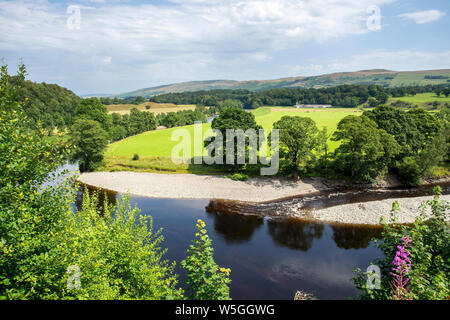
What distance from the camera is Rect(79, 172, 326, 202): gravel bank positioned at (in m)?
38.4

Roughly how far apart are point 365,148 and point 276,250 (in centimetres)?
2204

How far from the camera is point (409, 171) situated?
38.8 meters

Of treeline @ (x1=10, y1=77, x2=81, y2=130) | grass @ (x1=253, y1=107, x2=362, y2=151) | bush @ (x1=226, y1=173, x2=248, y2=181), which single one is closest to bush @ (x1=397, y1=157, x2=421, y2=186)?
bush @ (x1=226, y1=173, x2=248, y2=181)

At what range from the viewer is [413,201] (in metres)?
33.0

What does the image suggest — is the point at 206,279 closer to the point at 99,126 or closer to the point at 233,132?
the point at 233,132

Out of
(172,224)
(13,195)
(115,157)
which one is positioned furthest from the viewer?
(115,157)

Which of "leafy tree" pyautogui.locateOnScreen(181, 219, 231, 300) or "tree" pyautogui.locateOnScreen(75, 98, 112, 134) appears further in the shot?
"tree" pyautogui.locateOnScreen(75, 98, 112, 134)

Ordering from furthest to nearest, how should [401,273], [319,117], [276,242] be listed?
[319,117] < [276,242] < [401,273]

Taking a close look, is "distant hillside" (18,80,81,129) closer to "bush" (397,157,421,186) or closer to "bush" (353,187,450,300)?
"bush" (397,157,421,186)

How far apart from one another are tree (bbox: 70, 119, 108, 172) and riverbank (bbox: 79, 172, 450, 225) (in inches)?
162

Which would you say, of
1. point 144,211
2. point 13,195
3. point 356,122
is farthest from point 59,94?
point 13,195

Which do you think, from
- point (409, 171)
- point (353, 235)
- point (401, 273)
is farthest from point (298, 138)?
point (401, 273)
